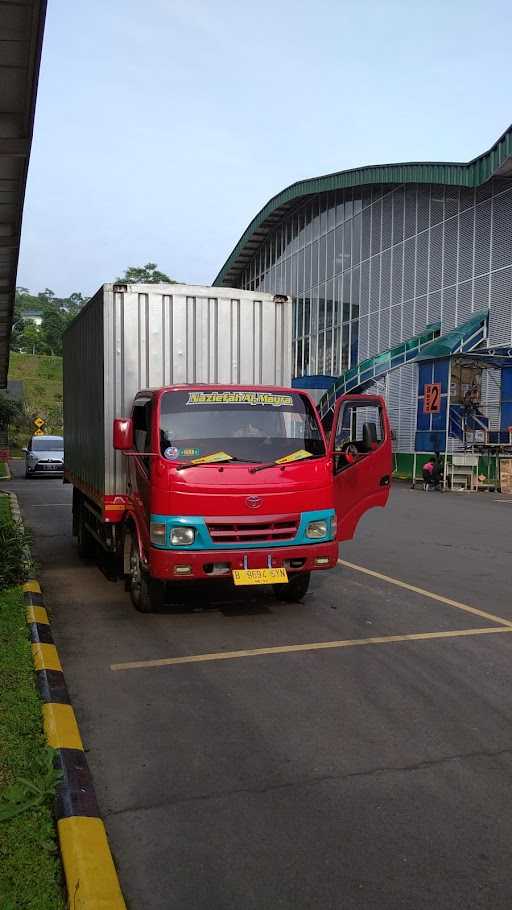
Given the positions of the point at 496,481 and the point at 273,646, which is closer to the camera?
the point at 273,646

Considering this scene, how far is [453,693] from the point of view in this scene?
5098 mm

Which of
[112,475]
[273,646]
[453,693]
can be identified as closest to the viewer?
[453,693]

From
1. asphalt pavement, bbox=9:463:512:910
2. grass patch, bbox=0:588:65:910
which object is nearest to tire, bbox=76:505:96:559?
asphalt pavement, bbox=9:463:512:910

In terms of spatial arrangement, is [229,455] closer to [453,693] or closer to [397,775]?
[453,693]

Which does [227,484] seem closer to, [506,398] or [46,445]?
[506,398]

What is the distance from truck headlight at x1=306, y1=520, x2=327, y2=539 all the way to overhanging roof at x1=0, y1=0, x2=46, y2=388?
4.81 metres

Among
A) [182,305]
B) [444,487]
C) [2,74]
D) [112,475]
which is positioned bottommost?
[444,487]

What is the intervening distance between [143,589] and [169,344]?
2.62 metres

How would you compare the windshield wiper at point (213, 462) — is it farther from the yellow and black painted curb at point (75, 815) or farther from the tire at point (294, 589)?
the yellow and black painted curb at point (75, 815)

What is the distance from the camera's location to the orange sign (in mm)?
27531

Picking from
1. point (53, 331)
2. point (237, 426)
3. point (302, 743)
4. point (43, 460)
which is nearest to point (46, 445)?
point (43, 460)

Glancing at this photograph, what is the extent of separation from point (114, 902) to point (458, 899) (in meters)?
1.31

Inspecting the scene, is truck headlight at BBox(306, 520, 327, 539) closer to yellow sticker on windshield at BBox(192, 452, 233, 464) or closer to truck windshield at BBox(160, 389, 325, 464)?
truck windshield at BBox(160, 389, 325, 464)

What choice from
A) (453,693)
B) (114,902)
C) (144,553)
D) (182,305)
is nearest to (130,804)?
(114,902)
